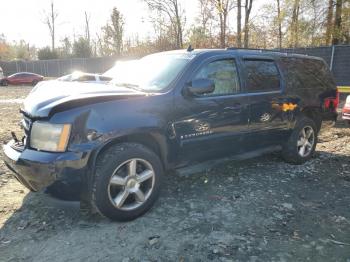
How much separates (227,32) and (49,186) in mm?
29003

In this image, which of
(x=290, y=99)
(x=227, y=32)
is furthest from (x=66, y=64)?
(x=290, y=99)

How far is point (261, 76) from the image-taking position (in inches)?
198

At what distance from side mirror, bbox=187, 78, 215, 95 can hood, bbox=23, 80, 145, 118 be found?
0.60 m

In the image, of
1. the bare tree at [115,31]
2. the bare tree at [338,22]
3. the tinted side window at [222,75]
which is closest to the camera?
the tinted side window at [222,75]

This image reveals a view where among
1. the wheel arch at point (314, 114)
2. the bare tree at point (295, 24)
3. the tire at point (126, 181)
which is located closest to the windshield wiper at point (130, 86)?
the tire at point (126, 181)

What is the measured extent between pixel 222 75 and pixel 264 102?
82 centimetres

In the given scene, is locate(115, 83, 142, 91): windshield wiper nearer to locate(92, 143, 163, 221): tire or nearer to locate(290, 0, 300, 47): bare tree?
locate(92, 143, 163, 221): tire

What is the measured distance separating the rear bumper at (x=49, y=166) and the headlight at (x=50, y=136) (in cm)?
6

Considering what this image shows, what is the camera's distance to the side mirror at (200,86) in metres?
3.97

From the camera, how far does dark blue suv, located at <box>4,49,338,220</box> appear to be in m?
3.33

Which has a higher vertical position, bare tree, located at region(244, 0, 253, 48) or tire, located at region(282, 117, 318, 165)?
bare tree, located at region(244, 0, 253, 48)

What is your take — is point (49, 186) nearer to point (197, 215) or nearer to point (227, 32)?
point (197, 215)

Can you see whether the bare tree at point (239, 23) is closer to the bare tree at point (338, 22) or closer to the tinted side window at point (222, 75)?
the bare tree at point (338, 22)

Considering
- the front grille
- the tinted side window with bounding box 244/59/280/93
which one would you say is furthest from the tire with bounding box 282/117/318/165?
the front grille
